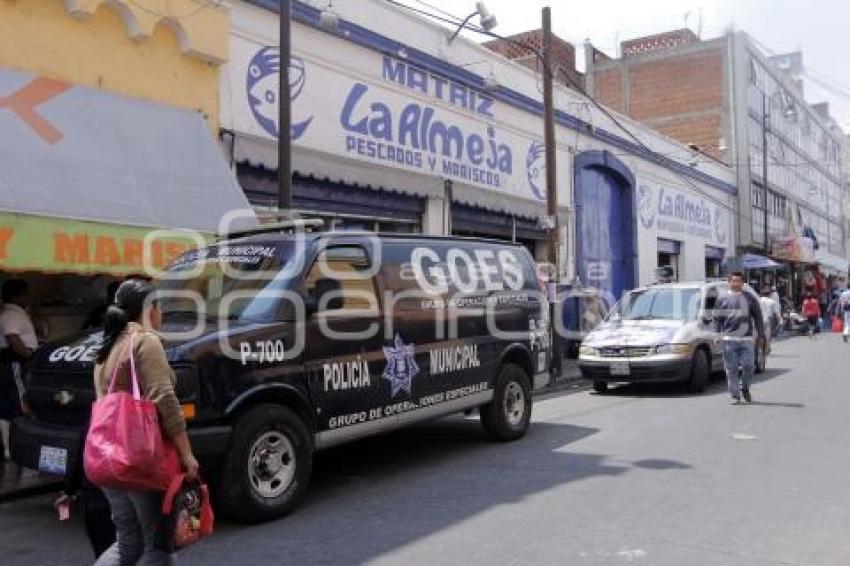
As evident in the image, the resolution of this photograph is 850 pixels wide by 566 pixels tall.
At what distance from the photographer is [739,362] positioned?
1128 centimetres

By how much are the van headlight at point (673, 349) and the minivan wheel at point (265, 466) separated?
24.6 ft

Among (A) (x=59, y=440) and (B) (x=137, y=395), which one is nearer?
(B) (x=137, y=395)

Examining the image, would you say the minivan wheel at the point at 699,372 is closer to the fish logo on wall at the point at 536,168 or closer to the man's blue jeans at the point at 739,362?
the man's blue jeans at the point at 739,362

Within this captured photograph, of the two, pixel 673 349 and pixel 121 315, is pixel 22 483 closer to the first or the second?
pixel 121 315

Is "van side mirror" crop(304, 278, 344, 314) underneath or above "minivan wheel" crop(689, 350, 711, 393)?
above

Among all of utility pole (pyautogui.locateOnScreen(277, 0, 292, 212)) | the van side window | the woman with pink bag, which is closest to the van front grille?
utility pole (pyautogui.locateOnScreen(277, 0, 292, 212))

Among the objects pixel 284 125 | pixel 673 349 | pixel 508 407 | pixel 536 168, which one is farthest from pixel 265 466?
pixel 536 168

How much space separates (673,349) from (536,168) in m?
9.04

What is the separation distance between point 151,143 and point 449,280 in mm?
4145

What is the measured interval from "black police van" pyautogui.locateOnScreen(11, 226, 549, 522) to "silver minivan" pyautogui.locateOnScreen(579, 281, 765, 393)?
4.12 m

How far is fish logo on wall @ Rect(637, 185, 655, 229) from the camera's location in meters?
26.3

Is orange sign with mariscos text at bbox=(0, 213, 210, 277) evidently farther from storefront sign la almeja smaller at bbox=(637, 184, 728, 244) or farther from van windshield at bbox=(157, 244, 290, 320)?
storefront sign la almeja smaller at bbox=(637, 184, 728, 244)

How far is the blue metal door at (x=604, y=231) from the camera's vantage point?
23.0 metres

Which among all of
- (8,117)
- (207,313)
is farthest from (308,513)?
(8,117)
